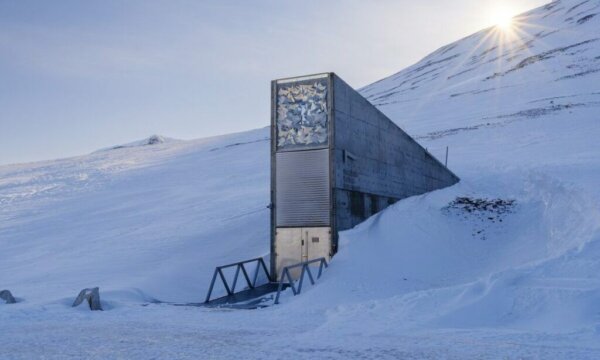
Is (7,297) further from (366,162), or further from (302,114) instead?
(366,162)

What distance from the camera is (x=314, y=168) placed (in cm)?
1697

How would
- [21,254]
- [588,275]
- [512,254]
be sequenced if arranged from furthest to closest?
1. [21,254]
2. [512,254]
3. [588,275]

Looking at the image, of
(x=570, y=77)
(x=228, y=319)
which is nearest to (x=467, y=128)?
(x=570, y=77)

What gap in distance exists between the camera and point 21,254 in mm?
23891

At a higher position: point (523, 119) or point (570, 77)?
point (570, 77)

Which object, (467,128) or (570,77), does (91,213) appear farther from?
(570,77)

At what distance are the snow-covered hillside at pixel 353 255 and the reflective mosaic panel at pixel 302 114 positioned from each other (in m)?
3.02

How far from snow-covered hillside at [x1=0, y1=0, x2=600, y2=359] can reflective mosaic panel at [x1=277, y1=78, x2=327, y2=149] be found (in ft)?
9.91

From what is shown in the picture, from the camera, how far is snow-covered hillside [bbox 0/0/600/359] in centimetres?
902

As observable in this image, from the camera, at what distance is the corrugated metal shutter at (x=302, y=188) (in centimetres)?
1678

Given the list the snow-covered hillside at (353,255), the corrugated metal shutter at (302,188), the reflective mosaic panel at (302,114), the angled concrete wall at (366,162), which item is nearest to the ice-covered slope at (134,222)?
the snow-covered hillside at (353,255)

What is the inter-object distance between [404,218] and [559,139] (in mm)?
17427

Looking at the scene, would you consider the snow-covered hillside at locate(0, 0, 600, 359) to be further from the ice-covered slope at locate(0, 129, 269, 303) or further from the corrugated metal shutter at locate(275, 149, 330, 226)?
the corrugated metal shutter at locate(275, 149, 330, 226)

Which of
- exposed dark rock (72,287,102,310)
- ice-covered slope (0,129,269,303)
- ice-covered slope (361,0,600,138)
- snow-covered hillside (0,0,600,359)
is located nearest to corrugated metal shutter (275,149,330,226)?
snow-covered hillside (0,0,600,359)
